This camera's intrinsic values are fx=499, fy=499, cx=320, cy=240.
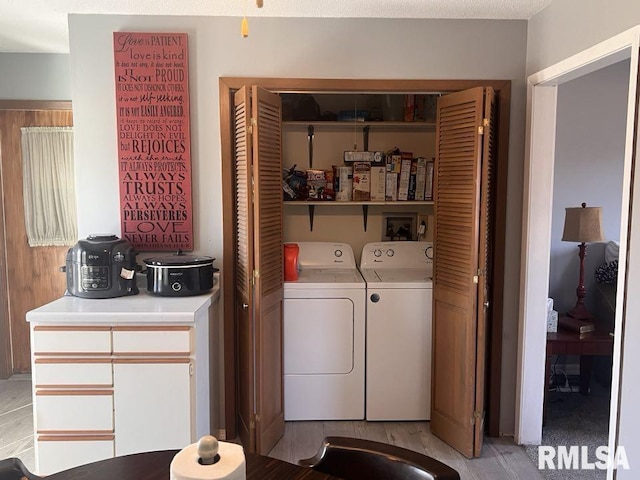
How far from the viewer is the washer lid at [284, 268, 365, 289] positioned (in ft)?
9.98

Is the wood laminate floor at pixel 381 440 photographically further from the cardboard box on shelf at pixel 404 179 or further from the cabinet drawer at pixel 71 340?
the cardboard box on shelf at pixel 404 179

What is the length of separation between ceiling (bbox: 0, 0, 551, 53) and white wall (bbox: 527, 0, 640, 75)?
97 millimetres

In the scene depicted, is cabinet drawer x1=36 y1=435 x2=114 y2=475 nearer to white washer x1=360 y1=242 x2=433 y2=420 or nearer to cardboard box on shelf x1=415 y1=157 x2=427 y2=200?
white washer x1=360 y1=242 x2=433 y2=420

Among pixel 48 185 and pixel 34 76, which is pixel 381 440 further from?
pixel 34 76

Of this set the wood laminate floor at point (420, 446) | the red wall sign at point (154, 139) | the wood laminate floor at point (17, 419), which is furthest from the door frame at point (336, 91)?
the wood laminate floor at point (17, 419)

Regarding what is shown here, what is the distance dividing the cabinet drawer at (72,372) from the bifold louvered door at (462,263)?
1799mm

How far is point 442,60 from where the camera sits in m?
2.83

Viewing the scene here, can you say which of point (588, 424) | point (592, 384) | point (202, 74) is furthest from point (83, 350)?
point (592, 384)

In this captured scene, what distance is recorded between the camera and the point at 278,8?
8.63 ft

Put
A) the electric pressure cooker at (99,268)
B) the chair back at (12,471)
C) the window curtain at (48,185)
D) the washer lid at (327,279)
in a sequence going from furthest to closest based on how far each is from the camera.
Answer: the window curtain at (48,185) < the washer lid at (327,279) < the electric pressure cooker at (99,268) < the chair back at (12,471)

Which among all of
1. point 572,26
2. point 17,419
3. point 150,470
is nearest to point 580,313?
point 572,26

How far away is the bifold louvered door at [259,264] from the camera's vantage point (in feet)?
8.46

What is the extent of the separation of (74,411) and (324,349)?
Result: 55.1 inches

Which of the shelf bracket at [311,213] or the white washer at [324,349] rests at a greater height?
the shelf bracket at [311,213]
